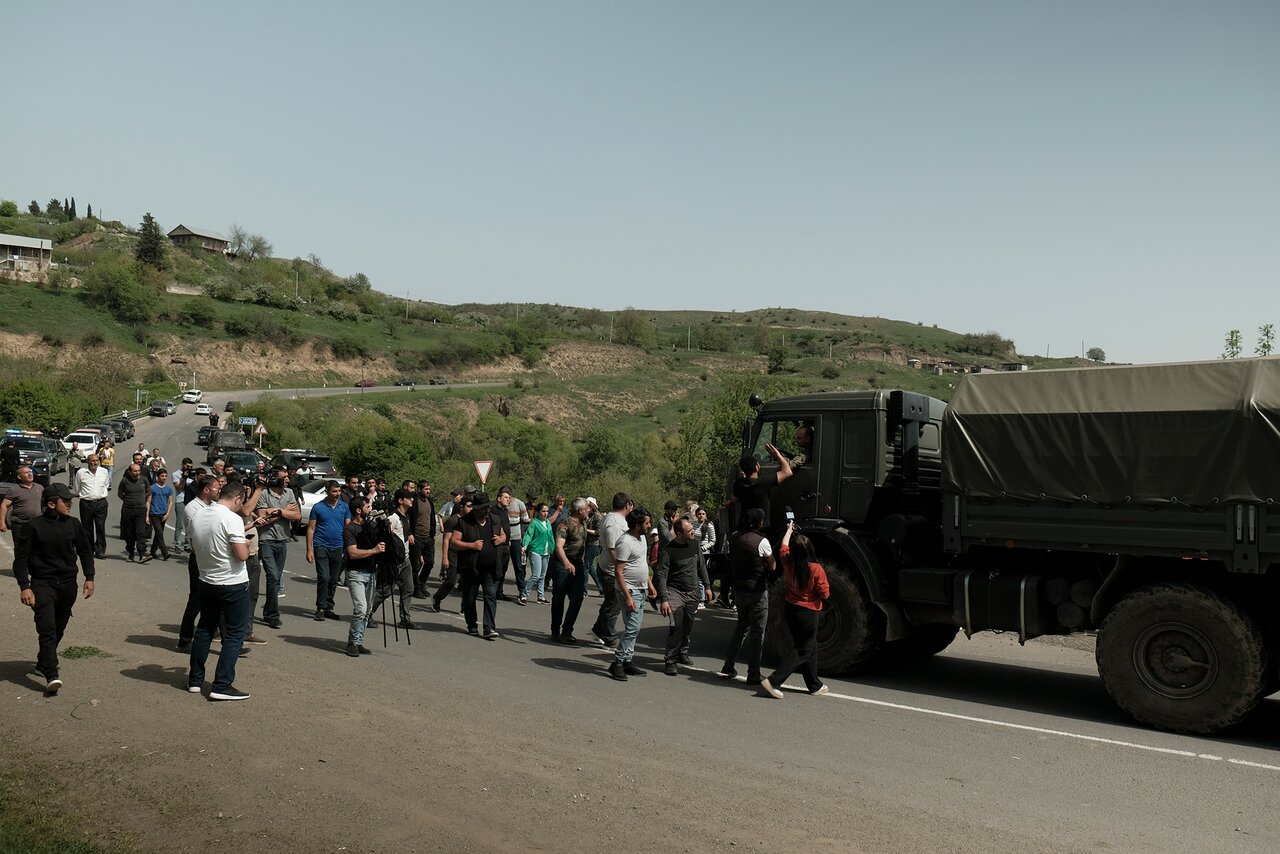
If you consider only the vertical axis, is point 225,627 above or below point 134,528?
above

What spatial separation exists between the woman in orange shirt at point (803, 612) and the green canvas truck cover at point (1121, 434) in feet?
5.48

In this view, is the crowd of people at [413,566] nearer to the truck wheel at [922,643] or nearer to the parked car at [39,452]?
the truck wheel at [922,643]

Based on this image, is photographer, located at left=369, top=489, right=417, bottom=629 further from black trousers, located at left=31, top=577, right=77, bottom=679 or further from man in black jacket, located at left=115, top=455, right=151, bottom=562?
man in black jacket, located at left=115, top=455, right=151, bottom=562

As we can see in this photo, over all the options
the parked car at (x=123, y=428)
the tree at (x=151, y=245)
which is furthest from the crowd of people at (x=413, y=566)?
the tree at (x=151, y=245)

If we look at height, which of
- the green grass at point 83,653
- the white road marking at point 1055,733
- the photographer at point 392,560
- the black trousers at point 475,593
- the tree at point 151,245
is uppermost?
the tree at point 151,245

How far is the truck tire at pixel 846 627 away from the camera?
10.9 metres

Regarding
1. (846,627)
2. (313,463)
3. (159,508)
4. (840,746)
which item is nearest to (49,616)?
(840,746)

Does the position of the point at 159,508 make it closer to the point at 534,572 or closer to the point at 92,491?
the point at 92,491

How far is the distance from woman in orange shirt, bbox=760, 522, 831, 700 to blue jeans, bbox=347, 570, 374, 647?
4.40 m

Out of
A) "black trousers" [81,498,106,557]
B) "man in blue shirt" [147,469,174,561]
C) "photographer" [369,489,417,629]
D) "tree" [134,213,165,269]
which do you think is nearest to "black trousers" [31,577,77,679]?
"photographer" [369,489,417,629]

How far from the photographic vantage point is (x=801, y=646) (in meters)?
10.1

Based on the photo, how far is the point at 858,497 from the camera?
446 inches

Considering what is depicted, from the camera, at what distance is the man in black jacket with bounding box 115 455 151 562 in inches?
717

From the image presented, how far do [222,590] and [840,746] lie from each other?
534cm
